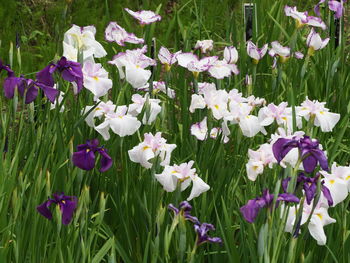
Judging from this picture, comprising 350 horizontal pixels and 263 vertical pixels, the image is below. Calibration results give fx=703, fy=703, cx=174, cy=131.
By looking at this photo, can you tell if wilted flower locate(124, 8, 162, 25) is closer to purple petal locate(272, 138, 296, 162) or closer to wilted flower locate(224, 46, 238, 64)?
wilted flower locate(224, 46, 238, 64)

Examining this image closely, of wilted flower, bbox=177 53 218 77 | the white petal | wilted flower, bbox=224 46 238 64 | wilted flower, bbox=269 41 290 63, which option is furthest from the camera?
wilted flower, bbox=269 41 290 63

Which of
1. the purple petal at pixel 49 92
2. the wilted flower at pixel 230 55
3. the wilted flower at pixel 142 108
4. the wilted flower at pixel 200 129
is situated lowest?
the wilted flower at pixel 200 129

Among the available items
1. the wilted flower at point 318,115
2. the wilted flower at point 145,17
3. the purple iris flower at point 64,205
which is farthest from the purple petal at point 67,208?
the wilted flower at point 145,17

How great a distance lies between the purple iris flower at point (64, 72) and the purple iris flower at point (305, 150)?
0.67 meters

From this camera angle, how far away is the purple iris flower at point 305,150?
1614 millimetres

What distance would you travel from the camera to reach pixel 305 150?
1.63 metres

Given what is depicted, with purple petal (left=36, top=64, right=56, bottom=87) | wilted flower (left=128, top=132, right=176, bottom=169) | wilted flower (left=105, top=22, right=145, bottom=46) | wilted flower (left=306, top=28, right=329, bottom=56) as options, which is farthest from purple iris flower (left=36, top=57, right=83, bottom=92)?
wilted flower (left=306, top=28, right=329, bottom=56)

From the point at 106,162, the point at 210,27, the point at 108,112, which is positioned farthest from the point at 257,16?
the point at 106,162

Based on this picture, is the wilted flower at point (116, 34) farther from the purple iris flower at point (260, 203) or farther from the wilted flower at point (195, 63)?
the purple iris flower at point (260, 203)

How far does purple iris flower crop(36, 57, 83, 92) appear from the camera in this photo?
203cm

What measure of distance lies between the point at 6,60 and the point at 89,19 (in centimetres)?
83

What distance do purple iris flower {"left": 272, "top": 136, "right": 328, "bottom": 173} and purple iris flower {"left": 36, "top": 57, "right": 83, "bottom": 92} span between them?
26.6 inches

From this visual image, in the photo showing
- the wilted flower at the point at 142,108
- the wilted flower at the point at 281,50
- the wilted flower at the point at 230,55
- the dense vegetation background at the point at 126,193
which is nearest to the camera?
the dense vegetation background at the point at 126,193

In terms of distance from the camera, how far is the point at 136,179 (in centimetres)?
243
